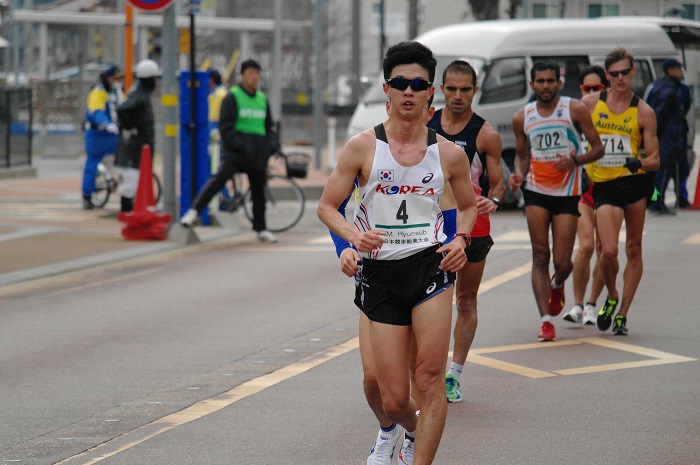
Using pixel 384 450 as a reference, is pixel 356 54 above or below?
above

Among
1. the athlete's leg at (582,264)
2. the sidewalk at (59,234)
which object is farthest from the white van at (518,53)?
the athlete's leg at (582,264)

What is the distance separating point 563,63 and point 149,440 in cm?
1536

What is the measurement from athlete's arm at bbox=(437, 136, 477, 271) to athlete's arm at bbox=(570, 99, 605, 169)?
3.79 metres

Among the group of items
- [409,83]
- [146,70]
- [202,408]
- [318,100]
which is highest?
[146,70]

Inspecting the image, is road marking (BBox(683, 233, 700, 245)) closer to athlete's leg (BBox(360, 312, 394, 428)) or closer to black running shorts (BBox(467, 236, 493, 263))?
black running shorts (BBox(467, 236, 493, 263))

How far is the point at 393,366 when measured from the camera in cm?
569

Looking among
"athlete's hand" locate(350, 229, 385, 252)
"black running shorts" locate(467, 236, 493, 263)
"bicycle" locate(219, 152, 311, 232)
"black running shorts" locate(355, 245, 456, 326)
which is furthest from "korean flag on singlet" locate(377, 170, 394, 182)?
"bicycle" locate(219, 152, 311, 232)

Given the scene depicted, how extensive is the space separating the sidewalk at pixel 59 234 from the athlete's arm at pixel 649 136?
227 inches

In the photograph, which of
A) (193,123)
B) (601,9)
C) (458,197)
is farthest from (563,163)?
(601,9)

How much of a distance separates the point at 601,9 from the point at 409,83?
49.3m

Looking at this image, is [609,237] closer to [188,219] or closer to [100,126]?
[188,219]

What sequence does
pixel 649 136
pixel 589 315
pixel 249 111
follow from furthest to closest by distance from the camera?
pixel 249 111 → pixel 589 315 → pixel 649 136

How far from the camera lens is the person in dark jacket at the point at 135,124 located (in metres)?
17.8

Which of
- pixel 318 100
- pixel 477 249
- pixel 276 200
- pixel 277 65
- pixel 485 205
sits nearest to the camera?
pixel 485 205
